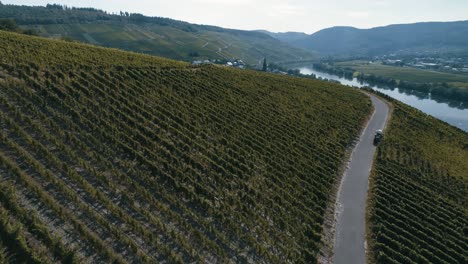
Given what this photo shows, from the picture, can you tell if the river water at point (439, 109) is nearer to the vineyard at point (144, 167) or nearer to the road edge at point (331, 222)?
the vineyard at point (144, 167)

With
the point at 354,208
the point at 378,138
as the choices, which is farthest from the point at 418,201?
the point at 378,138

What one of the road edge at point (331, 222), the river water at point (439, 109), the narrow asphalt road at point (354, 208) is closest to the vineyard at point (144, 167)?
the road edge at point (331, 222)

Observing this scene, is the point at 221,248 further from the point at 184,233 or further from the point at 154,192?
the point at 154,192

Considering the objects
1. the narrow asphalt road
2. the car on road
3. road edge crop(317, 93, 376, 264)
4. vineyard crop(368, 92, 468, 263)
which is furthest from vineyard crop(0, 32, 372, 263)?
vineyard crop(368, 92, 468, 263)

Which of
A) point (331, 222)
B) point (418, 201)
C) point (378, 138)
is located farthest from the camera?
point (378, 138)

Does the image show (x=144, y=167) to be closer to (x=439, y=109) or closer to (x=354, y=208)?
(x=354, y=208)

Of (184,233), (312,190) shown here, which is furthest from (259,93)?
(184,233)
